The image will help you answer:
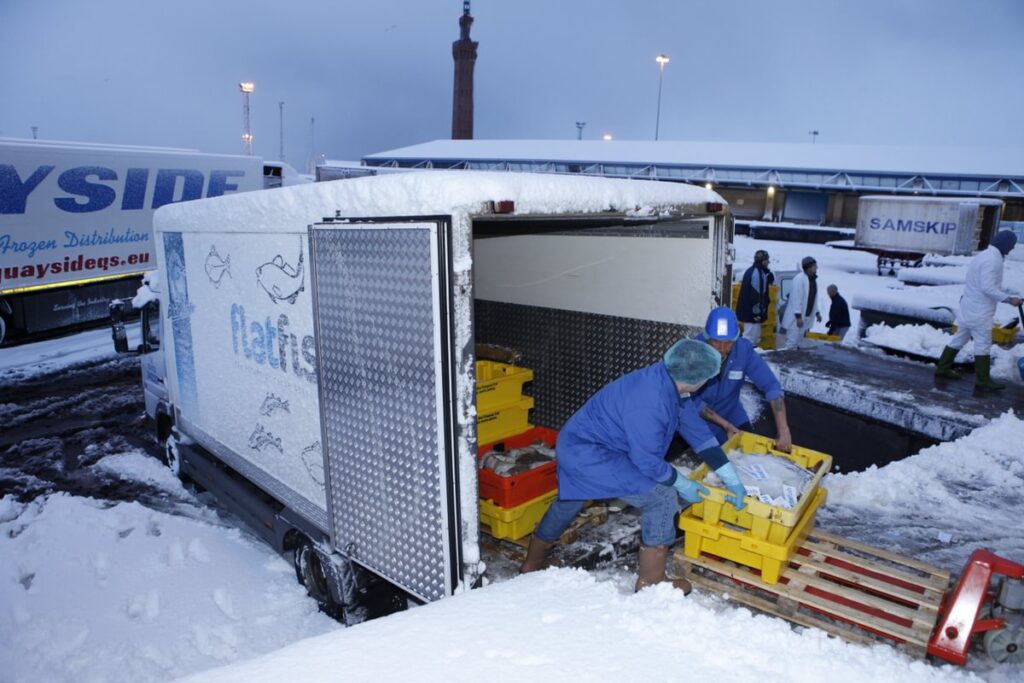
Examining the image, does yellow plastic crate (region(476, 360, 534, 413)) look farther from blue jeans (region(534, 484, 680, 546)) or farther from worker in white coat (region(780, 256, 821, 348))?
worker in white coat (region(780, 256, 821, 348))

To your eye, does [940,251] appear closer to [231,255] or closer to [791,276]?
[791,276]

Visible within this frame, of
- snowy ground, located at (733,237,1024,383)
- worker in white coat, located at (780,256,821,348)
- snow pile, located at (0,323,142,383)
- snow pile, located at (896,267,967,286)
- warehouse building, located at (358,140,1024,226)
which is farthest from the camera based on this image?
warehouse building, located at (358,140,1024,226)

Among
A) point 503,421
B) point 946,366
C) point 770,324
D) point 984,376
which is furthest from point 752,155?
point 503,421

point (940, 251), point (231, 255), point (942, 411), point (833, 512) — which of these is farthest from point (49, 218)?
point (940, 251)

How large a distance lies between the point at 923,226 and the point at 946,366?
19.7 m

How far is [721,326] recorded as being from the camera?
452cm

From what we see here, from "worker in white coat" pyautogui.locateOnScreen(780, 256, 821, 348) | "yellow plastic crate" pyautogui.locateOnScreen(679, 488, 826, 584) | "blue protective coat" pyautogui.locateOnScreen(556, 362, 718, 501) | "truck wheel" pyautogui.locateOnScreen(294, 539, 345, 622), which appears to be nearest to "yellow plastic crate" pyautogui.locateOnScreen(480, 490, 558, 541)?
"blue protective coat" pyautogui.locateOnScreen(556, 362, 718, 501)

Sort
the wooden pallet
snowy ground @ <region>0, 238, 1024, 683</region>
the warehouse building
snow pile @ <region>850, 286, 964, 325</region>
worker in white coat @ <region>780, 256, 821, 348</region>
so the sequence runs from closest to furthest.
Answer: snowy ground @ <region>0, 238, 1024, 683</region>
the wooden pallet
worker in white coat @ <region>780, 256, 821, 348</region>
snow pile @ <region>850, 286, 964, 325</region>
the warehouse building

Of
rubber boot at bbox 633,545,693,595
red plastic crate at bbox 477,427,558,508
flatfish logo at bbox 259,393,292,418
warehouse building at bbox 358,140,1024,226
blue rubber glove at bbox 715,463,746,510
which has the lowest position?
rubber boot at bbox 633,545,693,595

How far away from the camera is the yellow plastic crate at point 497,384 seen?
5.28m

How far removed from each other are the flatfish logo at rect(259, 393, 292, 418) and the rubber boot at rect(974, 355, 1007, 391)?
8007 millimetres

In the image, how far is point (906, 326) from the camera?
34.6 ft

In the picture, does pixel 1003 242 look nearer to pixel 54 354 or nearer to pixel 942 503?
pixel 942 503

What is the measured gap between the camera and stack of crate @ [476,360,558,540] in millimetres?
4301
